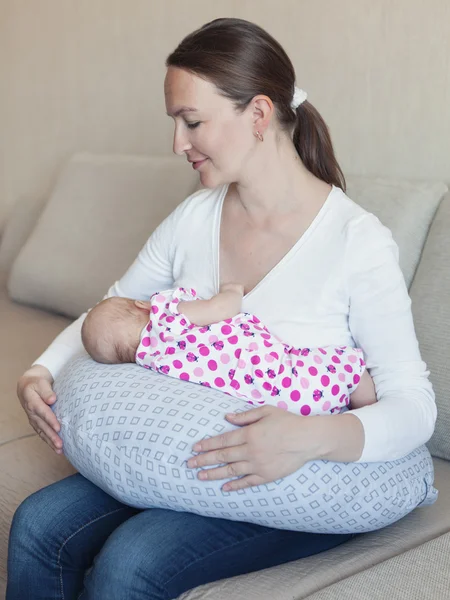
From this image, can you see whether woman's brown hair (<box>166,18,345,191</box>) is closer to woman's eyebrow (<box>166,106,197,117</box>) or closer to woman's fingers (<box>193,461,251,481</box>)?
woman's eyebrow (<box>166,106,197,117</box>)

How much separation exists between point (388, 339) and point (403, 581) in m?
0.37

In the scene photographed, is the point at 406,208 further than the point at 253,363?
Yes

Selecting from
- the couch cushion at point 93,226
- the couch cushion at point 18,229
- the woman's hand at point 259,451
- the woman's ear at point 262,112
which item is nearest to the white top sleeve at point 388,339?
the woman's hand at point 259,451

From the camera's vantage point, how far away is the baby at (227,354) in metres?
1.17

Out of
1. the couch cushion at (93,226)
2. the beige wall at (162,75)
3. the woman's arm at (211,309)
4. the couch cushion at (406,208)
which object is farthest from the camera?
the couch cushion at (93,226)

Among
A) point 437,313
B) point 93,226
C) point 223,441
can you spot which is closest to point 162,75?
point 93,226

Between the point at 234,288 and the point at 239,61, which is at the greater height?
the point at 239,61

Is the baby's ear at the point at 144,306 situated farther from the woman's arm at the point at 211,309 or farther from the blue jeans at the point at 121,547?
the blue jeans at the point at 121,547

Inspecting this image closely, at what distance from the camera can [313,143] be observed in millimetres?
1429

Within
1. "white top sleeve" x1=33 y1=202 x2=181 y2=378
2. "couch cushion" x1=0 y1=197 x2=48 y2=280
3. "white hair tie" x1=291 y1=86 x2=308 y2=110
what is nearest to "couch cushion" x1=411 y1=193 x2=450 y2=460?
"white hair tie" x1=291 y1=86 x2=308 y2=110

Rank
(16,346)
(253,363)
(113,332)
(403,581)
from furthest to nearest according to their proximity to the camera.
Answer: (16,346) → (113,332) → (253,363) → (403,581)

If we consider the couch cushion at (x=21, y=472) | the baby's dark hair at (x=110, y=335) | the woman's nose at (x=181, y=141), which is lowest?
the couch cushion at (x=21, y=472)

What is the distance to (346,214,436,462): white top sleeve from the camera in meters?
1.17

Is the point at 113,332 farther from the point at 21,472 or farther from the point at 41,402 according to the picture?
the point at 21,472
